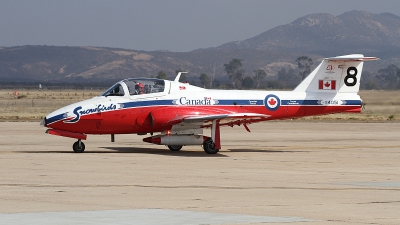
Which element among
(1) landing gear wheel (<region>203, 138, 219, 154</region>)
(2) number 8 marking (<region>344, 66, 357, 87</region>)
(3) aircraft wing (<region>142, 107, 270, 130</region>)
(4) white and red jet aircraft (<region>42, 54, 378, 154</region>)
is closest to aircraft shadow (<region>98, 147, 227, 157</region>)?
(1) landing gear wheel (<region>203, 138, 219, 154</region>)

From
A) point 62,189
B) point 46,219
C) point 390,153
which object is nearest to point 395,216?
point 46,219

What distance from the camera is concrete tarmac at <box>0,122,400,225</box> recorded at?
39.3ft

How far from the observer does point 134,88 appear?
955 inches

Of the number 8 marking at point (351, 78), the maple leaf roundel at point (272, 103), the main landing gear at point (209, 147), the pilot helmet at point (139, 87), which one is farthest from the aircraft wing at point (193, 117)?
the number 8 marking at point (351, 78)

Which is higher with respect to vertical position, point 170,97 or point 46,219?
point 170,97

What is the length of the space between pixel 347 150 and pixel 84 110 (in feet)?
30.7

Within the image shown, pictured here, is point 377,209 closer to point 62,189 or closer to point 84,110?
point 62,189

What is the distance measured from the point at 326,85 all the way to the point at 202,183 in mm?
10909

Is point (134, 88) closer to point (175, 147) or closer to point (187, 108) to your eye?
point (187, 108)

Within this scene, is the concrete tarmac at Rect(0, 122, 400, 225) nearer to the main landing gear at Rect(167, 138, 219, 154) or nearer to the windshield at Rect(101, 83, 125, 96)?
the main landing gear at Rect(167, 138, 219, 154)

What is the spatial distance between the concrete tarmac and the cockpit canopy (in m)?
2.00

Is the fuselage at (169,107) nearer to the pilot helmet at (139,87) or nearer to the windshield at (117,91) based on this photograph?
the windshield at (117,91)

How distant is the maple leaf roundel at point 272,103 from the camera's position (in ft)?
82.3

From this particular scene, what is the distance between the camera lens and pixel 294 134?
1364 inches
